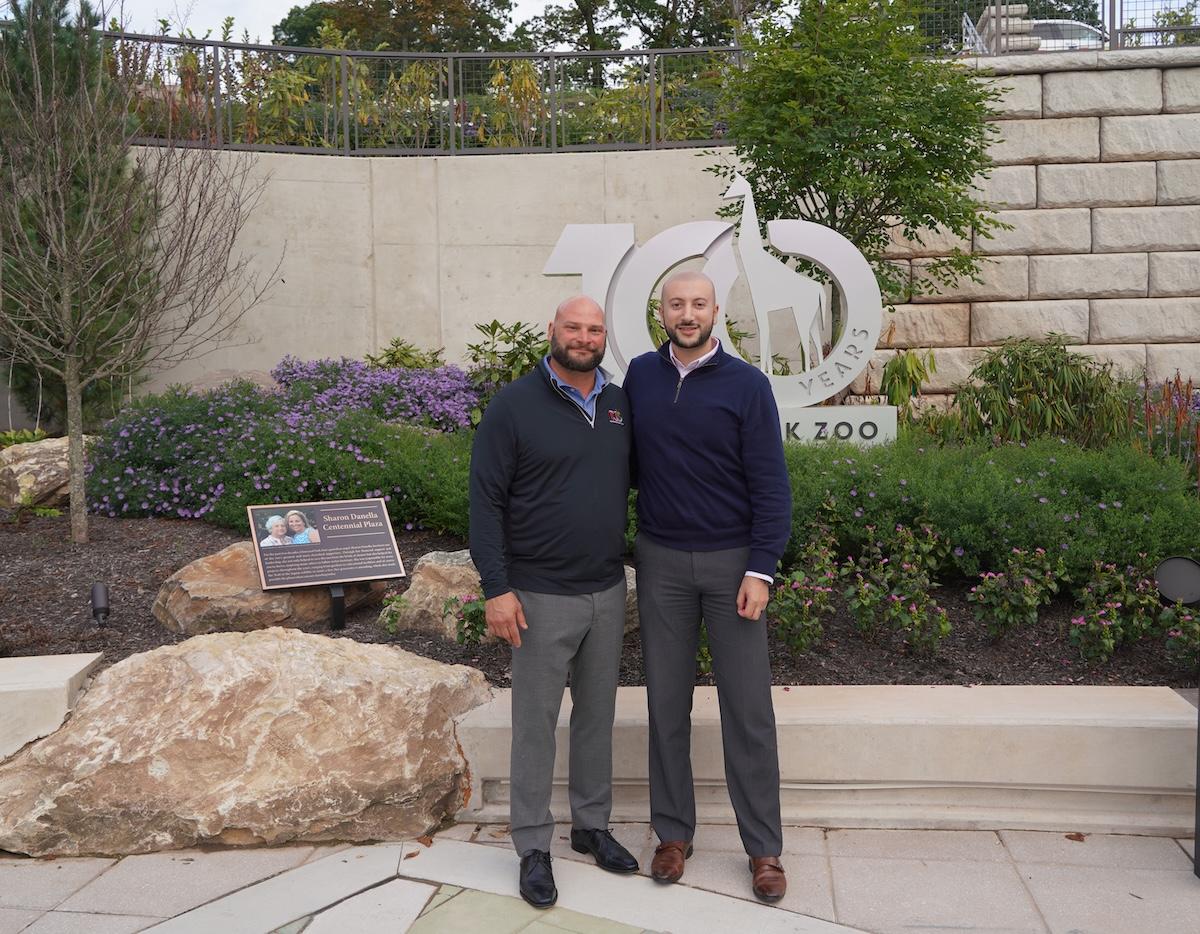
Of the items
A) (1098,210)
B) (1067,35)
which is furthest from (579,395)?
(1067,35)

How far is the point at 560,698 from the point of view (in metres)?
3.25

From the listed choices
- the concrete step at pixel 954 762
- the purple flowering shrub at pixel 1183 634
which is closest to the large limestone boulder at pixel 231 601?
the concrete step at pixel 954 762

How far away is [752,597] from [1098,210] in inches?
334

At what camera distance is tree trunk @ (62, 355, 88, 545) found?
5.98 m

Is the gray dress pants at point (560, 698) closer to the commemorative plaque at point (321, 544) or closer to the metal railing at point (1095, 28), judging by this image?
the commemorative plaque at point (321, 544)

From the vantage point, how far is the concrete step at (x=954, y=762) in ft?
11.3

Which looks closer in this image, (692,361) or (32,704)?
(692,361)

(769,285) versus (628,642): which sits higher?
(769,285)

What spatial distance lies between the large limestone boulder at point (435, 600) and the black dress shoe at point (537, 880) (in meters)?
1.49

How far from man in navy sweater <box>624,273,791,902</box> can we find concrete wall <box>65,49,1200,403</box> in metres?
7.49

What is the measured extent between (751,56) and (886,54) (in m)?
1.73

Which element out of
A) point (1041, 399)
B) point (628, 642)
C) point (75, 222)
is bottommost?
point (628, 642)

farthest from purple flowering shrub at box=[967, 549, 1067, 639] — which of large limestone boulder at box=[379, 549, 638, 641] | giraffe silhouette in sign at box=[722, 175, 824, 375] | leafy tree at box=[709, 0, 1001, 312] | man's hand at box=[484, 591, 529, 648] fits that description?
leafy tree at box=[709, 0, 1001, 312]

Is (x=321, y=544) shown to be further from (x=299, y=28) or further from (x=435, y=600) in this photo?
(x=299, y=28)
